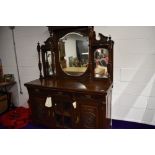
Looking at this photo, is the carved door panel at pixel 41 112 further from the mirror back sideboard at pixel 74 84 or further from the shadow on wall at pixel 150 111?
the shadow on wall at pixel 150 111

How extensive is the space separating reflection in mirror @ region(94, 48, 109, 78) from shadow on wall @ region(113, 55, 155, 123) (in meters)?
0.34

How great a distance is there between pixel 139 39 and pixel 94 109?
3.93ft

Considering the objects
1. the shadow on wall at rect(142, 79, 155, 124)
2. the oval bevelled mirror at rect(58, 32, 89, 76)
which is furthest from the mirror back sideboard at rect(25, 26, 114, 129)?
the shadow on wall at rect(142, 79, 155, 124)

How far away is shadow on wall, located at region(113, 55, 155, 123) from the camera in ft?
6.89

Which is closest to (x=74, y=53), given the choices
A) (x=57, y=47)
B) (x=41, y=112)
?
(x=57, y=47)

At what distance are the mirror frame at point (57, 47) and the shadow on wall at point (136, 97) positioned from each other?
38 centimetres

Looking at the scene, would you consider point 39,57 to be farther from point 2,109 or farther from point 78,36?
point 2,109

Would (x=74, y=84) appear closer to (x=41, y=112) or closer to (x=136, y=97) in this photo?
(x=41, y=112)

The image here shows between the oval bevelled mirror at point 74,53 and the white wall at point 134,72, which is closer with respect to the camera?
the white wall at point 134,72

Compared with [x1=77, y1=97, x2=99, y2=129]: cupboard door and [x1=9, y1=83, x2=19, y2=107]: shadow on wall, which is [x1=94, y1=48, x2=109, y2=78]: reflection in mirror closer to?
[x1=77, y1=97, x2=99, y2=129]: cupboard door

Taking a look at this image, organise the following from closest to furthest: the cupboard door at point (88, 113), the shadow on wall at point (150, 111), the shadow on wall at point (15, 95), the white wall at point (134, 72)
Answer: the cupboard door at point (88, 113), the white wall at point (134, 72), the shadow on wall at point (150, 111), the shadow on wall at point (15, 95)

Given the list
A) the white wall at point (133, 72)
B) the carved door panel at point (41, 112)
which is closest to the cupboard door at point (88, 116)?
the carved door panel at point (41, 112)

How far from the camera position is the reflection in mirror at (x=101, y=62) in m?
2.11

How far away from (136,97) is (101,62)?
2.59ft
